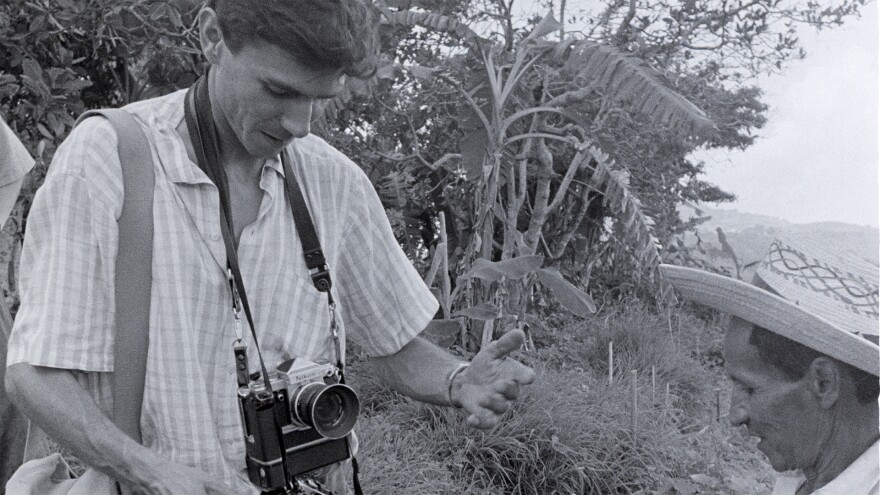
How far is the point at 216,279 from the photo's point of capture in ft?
5.73

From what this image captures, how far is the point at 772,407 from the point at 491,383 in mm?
592

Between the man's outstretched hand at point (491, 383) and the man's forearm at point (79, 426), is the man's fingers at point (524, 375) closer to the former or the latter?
the man's outstretched hand at point (491, 383)

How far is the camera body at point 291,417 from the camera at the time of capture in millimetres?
1719

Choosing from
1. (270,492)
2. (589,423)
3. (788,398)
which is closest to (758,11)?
(589,423)

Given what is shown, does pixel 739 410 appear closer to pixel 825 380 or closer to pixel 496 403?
pixel 825 380

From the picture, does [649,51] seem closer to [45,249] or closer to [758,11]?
[758,11]

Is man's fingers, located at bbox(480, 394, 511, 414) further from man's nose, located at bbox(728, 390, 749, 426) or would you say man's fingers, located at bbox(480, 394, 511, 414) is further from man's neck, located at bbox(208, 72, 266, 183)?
man's neck, located at bbox(208, 72, 266, 183)

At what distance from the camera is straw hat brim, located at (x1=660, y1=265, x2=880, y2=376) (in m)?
1.63

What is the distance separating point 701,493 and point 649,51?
3.45 m

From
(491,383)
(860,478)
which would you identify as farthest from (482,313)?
(860,478)

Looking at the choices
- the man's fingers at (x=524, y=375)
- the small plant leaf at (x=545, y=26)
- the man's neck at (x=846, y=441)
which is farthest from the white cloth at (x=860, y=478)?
the small plant leaf at (x=545, y=26)

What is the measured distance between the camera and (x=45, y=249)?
1613mm

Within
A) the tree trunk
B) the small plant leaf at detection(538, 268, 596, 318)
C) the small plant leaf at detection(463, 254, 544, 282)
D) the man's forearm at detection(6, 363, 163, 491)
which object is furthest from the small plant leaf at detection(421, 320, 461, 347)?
the man's forearm at detection(6, 363, 163, 491)

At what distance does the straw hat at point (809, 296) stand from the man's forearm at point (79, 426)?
1.11m
